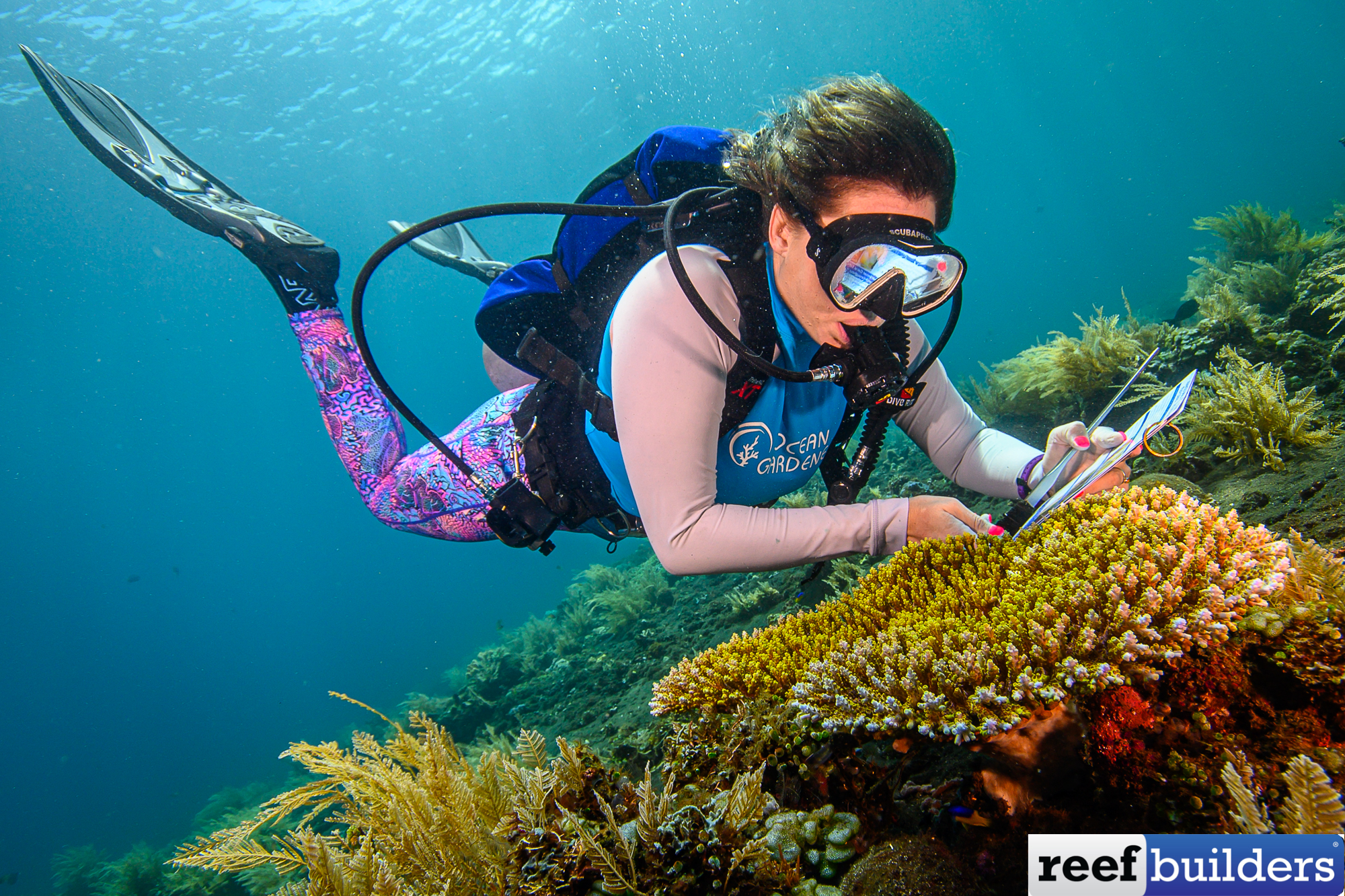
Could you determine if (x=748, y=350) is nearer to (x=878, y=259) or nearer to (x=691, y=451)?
(x=691, y=451)

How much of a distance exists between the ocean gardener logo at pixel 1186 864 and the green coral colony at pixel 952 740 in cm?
5

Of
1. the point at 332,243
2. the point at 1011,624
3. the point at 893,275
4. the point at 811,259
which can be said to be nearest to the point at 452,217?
the point at 811,259

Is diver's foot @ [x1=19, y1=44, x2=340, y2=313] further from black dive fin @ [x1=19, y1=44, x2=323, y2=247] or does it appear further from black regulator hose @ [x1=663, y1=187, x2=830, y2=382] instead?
black regulator hose @ [x1=663, y1=187, x2=830, y2=382]

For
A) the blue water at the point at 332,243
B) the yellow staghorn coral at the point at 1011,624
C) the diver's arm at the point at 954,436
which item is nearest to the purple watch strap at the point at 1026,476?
the diver's arm at the point at 954,436

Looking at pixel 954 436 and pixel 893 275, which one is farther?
pixel 954 436

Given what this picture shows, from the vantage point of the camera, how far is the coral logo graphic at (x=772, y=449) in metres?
2.51

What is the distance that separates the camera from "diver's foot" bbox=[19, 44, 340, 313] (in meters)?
4.16

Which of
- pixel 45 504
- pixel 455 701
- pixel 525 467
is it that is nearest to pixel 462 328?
pixel 45 504

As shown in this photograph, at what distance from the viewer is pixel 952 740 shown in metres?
1.68

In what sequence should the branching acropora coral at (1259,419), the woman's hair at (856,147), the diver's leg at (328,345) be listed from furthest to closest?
the diver's leg at (328,345) < the branching acropora coral at (1259,419) < the woman's hair at (856,147)

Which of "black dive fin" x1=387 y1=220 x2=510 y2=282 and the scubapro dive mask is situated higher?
"black dive fin" x1=387 y1=220 x2=510 y2=282

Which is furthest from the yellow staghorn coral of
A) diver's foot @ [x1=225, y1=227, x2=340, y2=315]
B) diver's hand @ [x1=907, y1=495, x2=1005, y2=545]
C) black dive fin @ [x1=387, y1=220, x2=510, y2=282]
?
black dive fin @ [x1=387, y1=220, x2=510, y2=282]

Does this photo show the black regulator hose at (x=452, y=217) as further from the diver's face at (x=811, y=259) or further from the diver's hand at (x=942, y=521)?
the diver's hand at (x=942, y=521)

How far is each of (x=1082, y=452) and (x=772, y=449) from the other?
4.26 feet
